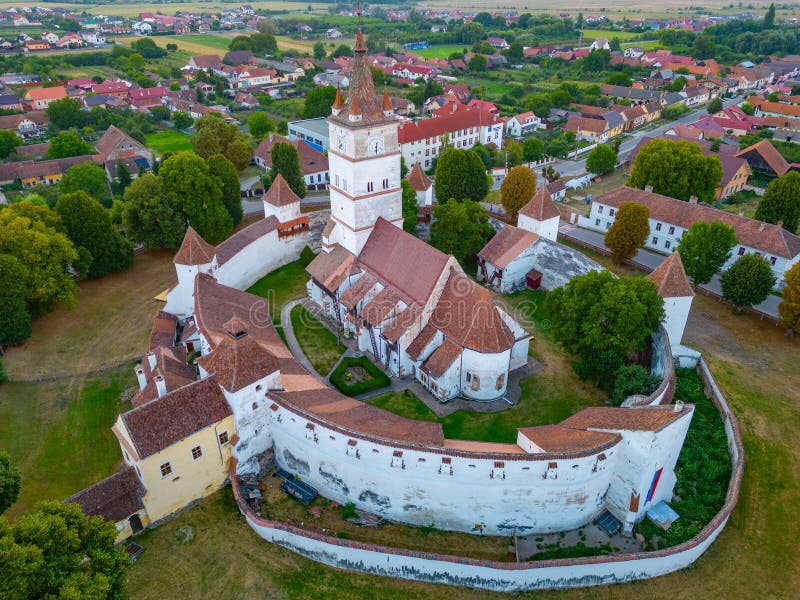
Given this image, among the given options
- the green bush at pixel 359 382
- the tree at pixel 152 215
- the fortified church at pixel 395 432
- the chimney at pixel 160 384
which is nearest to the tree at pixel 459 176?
the fortified church at pixel 395 432

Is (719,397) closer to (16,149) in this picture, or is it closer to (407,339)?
(407,339)

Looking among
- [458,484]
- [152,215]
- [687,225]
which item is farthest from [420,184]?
[458,484]

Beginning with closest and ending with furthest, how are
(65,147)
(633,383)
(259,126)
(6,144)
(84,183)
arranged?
1. (633,383)
2. (84,183)
3. (65,147)
4. (6,144)
5. (259,126)

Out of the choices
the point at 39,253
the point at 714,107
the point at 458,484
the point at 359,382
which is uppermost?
the point at 39,253

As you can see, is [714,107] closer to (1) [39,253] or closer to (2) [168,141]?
(2) [168,141]

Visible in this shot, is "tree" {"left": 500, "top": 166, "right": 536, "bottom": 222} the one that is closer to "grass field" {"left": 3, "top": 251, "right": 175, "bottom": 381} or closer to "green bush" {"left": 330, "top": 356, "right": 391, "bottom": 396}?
"green bush" {"left": 330, "top": 356, "right": 391, "bottom": 396}

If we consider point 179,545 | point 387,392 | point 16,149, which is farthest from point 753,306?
point 16,149

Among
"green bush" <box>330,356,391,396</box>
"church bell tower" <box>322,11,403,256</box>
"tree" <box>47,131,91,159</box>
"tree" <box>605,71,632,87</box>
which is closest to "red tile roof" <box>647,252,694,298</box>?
"green bush" <box>330,356,391,396</box>
